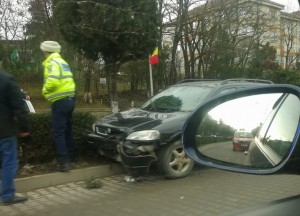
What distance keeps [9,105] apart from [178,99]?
3149 mm

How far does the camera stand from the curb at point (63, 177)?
5820 millimetres

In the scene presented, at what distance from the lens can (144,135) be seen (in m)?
6.16

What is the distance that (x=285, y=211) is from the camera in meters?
1.63

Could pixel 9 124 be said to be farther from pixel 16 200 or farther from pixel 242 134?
pixel 242 134

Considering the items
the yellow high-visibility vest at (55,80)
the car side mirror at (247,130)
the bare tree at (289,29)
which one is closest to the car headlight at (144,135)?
the yellow high-visibility vest at (55,80)

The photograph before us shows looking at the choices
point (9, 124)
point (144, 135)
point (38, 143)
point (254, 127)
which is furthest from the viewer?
point (38, 143)

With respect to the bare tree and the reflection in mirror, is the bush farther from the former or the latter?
the bare tree

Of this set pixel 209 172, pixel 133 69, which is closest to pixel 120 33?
pixel 209 172

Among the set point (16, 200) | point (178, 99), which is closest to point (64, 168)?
point (16, 200)

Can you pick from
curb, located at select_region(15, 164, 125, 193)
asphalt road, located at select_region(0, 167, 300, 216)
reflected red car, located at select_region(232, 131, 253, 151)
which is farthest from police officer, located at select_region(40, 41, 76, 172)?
reflected red car, located at select_region(232, 131, 253, 151)

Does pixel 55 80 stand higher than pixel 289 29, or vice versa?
pixel 289 29

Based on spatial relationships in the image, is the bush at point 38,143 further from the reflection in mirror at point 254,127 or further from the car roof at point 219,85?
the reflection in mirror at point 254,127

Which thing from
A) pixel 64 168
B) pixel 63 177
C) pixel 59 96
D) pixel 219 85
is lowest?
pixel 63 177

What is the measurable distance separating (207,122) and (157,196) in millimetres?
3683
